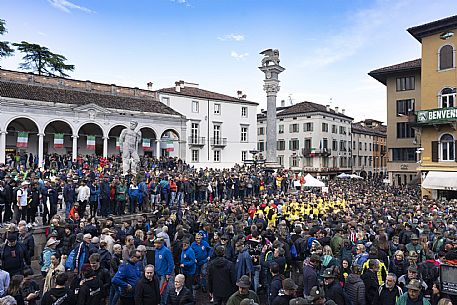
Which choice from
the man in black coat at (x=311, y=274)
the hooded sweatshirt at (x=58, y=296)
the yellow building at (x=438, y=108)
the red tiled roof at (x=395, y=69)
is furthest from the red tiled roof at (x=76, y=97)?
the man in black coat at (x=311, y=274)

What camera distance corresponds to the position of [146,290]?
21.4 feet

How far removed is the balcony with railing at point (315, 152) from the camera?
57656 millimetres

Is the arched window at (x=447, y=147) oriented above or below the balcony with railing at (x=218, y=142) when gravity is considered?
below

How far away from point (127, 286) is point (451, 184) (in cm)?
2650

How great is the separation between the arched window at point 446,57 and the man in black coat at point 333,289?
27995mm

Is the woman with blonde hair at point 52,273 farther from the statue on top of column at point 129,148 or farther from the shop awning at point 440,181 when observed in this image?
the shop awning at point 440,181

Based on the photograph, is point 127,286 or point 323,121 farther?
point 323,121

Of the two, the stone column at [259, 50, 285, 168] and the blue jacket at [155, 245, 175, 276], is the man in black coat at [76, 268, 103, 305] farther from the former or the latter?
the stone column at [259, 50, 285, 168]

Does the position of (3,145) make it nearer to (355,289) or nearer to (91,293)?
(91,293)

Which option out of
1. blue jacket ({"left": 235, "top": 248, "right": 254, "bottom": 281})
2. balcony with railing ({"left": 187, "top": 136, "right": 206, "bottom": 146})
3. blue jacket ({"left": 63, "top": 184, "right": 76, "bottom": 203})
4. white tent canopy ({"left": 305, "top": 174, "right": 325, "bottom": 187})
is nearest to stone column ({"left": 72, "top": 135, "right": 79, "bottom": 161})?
balcony with railing ({"left": 187, "top": 136, "right": 206, "bottom": 146})

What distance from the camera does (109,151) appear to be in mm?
38344

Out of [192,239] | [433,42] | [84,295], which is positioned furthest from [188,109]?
[84,295]

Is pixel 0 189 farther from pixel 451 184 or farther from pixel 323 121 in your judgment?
pixel 323 121

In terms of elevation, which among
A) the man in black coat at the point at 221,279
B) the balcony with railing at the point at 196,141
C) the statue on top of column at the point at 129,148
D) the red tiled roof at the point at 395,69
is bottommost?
the man in black coat at the point at 221,279
